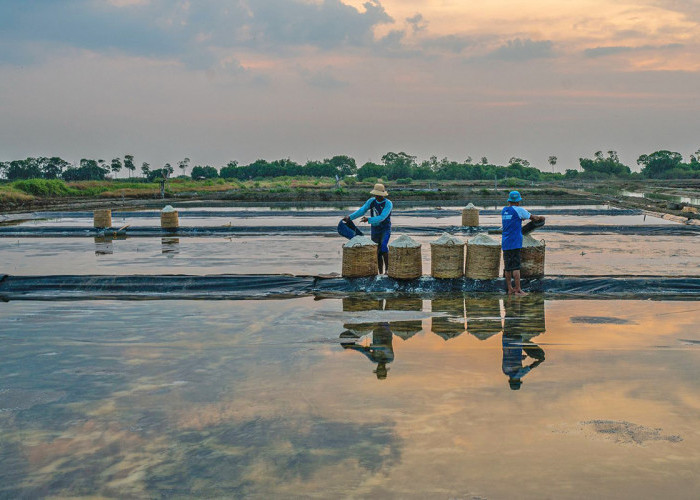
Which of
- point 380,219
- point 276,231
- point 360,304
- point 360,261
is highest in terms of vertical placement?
point 380,219

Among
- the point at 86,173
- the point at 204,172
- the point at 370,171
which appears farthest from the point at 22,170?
the point at 370,171

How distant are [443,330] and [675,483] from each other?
342 centimetres

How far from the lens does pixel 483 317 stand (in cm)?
726

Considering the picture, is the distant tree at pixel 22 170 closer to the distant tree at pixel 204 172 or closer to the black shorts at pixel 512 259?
the distant tree at pixel 204 172

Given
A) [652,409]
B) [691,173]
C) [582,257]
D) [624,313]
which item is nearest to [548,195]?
[582,257]

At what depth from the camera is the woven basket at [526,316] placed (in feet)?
21.7

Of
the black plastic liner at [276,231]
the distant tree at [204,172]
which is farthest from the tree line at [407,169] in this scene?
the black plastic liner at [276,231]

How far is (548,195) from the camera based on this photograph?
46.2 m

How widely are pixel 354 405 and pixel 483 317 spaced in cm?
308

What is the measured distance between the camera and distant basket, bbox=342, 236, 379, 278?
8.69m

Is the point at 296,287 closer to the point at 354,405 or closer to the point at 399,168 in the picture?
the point at 354,405

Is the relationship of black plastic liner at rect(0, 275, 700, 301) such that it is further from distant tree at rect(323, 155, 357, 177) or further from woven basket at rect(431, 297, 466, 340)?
distant tree at rect(323, 155, 357, 177)

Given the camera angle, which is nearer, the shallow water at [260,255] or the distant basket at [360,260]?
the distant basket at [360,260]

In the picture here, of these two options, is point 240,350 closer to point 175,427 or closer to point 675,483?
point 175,427
